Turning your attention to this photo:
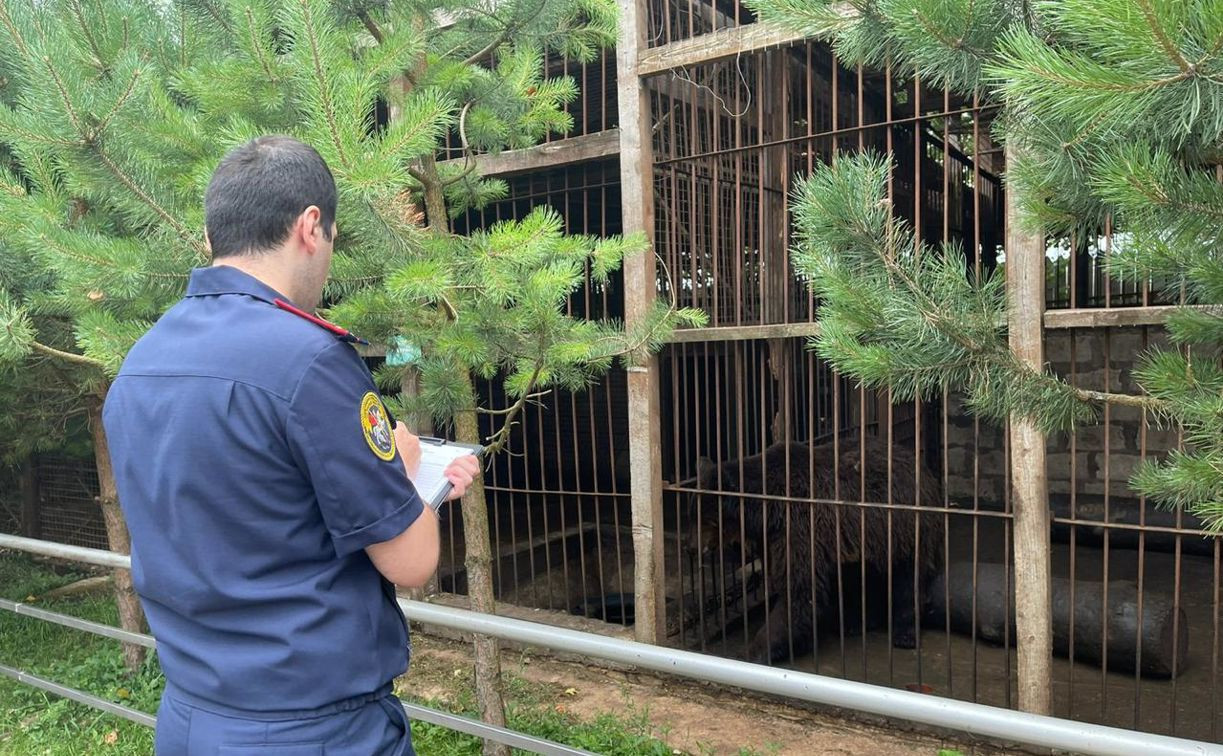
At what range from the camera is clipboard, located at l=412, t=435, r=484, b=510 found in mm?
1677

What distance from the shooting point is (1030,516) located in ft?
11.5

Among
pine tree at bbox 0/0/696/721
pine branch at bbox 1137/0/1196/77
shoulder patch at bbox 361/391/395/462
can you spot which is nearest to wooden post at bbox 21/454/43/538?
pine tree at bbox 0/0/696/721

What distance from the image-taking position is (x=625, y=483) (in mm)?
7816

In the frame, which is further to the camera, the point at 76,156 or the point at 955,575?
the point at 955,575

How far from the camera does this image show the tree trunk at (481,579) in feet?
10.5

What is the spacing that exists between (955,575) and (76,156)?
200 inches

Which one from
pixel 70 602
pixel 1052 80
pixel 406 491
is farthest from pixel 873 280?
pixel 70 602

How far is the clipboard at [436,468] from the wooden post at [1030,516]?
2.50 metres

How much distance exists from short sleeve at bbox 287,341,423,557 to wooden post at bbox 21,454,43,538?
785 centimetres

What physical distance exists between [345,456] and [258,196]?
0.47m

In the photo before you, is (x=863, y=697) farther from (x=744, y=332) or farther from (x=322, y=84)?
(x=744, y=332)

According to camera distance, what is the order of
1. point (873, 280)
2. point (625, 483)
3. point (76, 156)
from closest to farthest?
1. point (873, 280)
2. point (76, 156)
3. point (625, 483)

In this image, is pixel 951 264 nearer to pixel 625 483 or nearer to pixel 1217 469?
pixel 1217 469

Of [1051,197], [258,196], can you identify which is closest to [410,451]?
[258,196]
